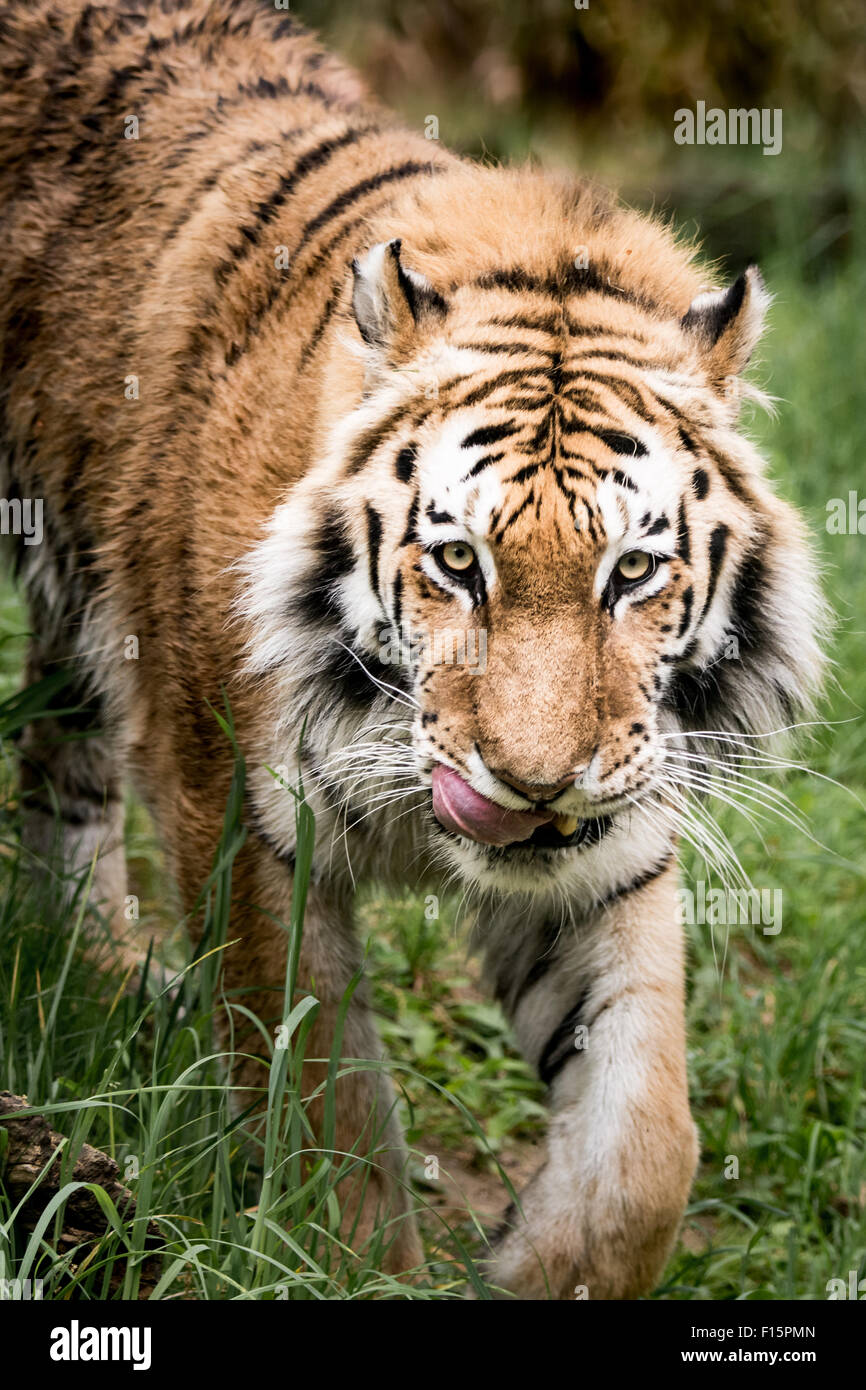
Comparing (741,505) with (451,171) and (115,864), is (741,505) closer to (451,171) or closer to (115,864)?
(451,171)

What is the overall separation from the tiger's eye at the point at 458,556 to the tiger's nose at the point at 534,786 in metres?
0.36

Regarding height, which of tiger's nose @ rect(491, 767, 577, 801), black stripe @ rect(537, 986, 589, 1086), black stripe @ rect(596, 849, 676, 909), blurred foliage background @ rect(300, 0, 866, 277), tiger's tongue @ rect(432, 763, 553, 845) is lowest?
black stripe @ rect(537, 986, 589, 1086)

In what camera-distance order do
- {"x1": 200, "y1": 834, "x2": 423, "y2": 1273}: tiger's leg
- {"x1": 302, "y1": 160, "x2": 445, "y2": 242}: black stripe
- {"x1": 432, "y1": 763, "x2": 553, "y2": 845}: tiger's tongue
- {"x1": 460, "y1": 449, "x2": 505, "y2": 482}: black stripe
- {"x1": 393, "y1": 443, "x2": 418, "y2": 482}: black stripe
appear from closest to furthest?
{"x1": 432, "y1": 763, "x2": 553, "y2": 845}: tiger's tongue, {"x1": 460, "y1": 449, "x2": 505, "y2": 482}: black stripe, {"x1": 393, "y1": 443, "x2": 418, "y2": 482}: black stripe, {"x1": 200, "y1": 834, "x2": 423, "y2": 1273}: tiger's leg, {"x1": 302, "y1": 160, "x2": 445, "y2": 242}: black stripe

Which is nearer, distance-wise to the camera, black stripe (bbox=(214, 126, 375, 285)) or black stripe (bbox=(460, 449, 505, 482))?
black stripe (bbox=(460, 449, 505, 482))

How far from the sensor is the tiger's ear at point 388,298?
2.67 metres

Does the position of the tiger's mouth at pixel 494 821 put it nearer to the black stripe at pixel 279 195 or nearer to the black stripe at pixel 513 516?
the black stripe at pixel 513 516

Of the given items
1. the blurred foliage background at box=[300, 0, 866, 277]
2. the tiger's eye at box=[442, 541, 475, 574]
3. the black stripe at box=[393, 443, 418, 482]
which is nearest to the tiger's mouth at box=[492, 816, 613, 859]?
the tiger's eye at box=[442, 541, 475, 574]

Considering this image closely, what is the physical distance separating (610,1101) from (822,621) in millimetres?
995

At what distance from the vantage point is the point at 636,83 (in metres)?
8.93

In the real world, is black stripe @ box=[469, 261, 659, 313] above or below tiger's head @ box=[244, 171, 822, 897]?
above

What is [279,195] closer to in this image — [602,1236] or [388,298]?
[388,298]

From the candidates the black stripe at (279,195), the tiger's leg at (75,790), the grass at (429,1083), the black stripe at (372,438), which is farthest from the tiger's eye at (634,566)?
the tiger's leg at (75,790)

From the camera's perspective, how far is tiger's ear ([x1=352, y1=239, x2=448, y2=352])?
2670mm

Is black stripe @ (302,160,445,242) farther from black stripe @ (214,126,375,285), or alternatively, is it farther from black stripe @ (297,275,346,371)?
black stripe @ (297,275,346,371)
